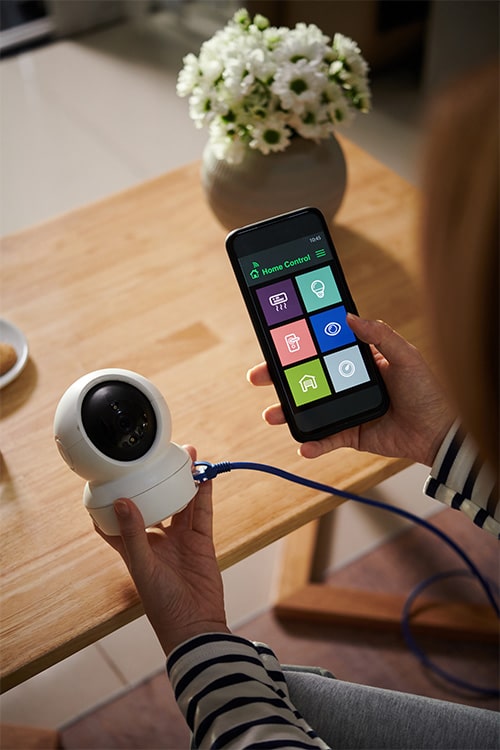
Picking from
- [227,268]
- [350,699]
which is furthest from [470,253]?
[227,268]

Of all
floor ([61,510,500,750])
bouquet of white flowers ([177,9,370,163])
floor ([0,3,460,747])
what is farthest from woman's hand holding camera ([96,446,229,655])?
floor ([0,3,460,747])

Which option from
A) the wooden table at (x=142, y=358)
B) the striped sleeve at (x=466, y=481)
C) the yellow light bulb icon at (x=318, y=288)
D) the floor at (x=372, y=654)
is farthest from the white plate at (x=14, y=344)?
the floor at (x=372, y=654)

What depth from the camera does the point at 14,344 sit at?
1010mm

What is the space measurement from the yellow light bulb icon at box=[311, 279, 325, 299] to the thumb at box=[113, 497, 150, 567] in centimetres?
29

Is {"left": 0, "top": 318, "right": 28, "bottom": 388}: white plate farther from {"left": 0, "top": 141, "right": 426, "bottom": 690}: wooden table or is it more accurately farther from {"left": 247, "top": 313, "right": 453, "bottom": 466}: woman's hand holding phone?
{"left": 247, "top": 313, "right": 453, "bottom": 466}: woman's hand holding phone

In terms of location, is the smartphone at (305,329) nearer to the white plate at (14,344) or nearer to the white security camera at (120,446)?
the white security camera at (120,446)

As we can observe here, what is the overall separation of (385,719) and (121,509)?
34 centimetres

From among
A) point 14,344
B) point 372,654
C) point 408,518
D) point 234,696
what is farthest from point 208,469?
point 372,654

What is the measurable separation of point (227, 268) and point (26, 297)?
10.5 inches

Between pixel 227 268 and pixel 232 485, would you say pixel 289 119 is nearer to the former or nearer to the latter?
pixel 227 268

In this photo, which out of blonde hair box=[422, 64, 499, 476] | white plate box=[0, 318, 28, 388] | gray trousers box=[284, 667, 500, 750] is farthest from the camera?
white plate box=[0, 318, 28, 388]

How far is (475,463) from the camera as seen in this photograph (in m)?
0.84

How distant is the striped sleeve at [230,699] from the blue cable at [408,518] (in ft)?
0.53

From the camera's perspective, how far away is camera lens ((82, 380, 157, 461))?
0.72 m
